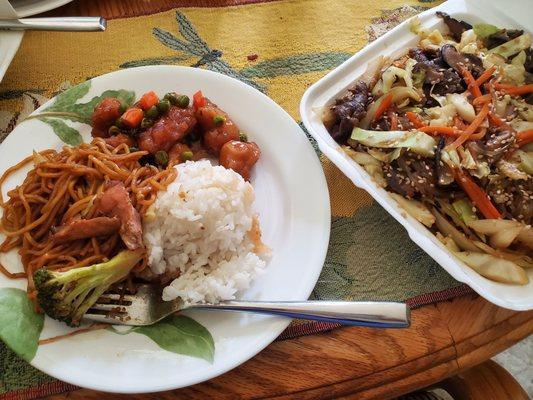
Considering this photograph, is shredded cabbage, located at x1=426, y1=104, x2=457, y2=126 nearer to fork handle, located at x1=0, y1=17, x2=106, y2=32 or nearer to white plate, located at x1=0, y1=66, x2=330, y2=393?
white plate, located at x1=0, y1=66, x2=330, y2=393

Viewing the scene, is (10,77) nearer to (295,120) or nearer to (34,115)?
(34,115)

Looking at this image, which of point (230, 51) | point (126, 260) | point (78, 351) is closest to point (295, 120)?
point (230, 51)

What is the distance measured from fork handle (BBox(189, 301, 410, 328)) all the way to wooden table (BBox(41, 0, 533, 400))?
133mm

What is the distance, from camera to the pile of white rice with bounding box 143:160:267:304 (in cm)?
151

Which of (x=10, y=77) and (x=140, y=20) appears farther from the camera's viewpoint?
(x=140, y=20)

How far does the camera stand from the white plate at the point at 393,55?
144 cm

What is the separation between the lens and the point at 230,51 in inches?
87.9

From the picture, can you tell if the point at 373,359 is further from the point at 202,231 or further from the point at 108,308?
the point at 108,308

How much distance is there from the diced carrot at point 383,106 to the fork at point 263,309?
0.71m

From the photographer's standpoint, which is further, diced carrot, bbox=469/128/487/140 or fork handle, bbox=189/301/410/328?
diced carrot, bbox=469/128/487/140

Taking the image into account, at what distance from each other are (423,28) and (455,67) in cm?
25

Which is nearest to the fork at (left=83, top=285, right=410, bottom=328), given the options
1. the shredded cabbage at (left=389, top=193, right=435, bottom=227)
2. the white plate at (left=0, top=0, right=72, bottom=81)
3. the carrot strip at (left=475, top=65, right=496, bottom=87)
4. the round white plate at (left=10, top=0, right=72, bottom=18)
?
the shredded cabbage at (left=389, top=193, right=435, bottom=227)

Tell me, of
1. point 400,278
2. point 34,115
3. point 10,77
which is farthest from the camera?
→ point 10,77

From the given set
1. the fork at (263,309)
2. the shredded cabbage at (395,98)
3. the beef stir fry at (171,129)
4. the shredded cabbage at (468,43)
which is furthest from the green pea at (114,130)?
the shredded cabbage at (468,43)
